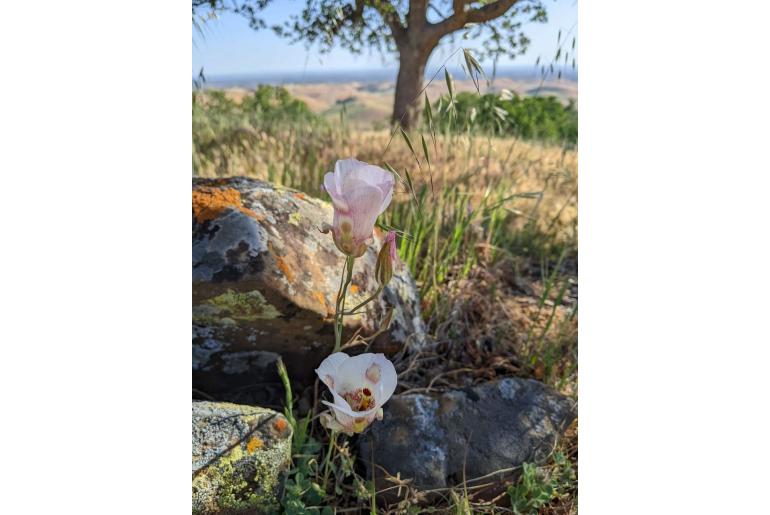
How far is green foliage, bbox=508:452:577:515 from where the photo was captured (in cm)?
118

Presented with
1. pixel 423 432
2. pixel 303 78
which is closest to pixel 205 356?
pixel 423 432

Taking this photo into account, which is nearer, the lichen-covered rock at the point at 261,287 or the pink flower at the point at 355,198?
the pink flower at the point at 355,198

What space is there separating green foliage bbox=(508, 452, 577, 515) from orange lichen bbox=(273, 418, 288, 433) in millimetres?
443

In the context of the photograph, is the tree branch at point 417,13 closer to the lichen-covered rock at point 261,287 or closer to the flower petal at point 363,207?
the lichen-covered rock at point 261,287

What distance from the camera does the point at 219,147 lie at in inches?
74.7

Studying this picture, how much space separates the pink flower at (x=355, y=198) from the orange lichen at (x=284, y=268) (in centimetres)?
42

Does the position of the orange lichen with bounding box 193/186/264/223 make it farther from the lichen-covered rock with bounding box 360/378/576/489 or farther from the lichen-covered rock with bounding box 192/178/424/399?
the lichen-covered rock with bounding box 360/378/576/489

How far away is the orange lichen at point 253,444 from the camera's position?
110cm

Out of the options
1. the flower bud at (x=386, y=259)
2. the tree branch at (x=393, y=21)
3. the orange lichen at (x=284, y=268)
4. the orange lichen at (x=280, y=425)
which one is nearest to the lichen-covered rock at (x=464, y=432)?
the orange lichen at (x=280, y=425)

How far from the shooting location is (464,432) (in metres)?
1.26

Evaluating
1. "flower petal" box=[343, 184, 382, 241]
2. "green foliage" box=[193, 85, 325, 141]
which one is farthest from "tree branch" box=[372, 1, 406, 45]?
"flower petal" box=[343, 184, 382, 241]

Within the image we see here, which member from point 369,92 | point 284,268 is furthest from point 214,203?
point 369,92
